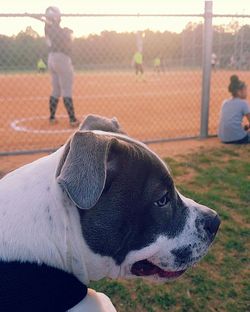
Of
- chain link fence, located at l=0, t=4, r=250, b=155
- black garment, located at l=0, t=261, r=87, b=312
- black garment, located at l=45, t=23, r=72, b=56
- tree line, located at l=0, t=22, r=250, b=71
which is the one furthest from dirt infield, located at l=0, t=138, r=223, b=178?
black garment, located at l=0, t=261, r=87, b=312

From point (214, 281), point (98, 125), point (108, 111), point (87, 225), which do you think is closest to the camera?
point (87, 225)

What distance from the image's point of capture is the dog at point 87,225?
73.3 inches

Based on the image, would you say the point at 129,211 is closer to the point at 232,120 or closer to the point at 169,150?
the point at 169,150

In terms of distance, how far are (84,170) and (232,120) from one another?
18.8ft

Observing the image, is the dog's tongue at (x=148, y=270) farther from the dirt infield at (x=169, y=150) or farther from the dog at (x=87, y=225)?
the dirt infield at (x=169, y=150)

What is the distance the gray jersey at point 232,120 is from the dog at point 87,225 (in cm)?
496

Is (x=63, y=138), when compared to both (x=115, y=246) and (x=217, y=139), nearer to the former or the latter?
(x=217, y=139)

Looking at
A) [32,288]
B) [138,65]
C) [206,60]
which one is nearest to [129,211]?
[32,288]

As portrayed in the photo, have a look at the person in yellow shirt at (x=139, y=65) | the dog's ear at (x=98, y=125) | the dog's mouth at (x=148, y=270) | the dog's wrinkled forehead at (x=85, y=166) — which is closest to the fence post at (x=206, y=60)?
Result: the dog's ear at (x=98, y=125)

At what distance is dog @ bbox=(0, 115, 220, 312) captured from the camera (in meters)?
Result: 1.86

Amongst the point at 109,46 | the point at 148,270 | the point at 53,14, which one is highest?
the point at 53,14

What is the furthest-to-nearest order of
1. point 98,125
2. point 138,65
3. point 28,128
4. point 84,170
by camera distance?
point 138,65
point 28,128
point 98,125
point 84,170

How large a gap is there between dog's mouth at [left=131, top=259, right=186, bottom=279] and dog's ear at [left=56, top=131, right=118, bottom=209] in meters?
0.61

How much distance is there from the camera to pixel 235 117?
23.6ft
